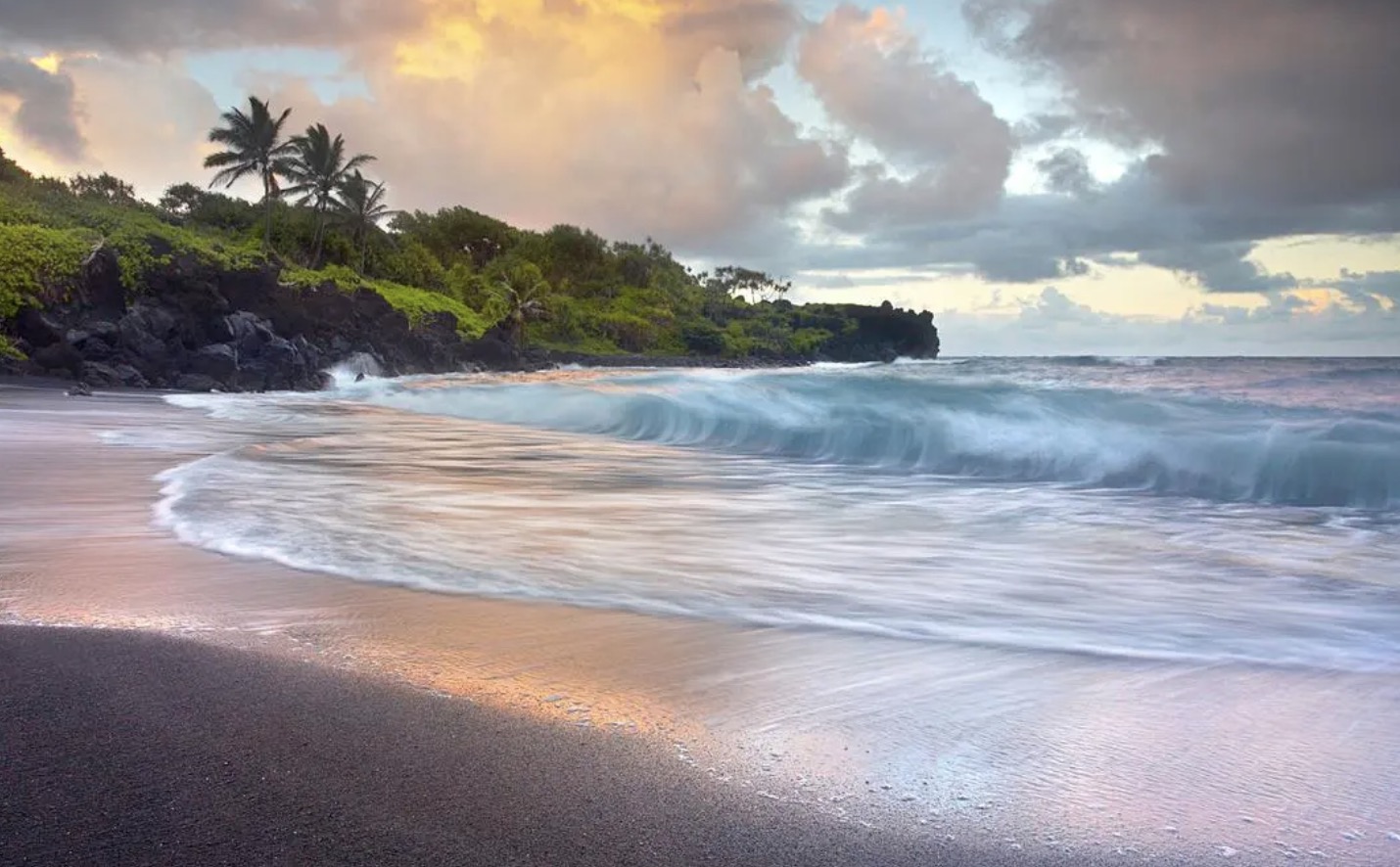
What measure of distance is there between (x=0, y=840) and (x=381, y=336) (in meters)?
40.1

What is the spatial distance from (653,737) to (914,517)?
532 centimetres

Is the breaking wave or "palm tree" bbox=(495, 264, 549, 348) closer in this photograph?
the breaking wave

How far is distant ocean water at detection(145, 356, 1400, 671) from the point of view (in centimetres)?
430

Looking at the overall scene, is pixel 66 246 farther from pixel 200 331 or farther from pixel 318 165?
pixel 318 165

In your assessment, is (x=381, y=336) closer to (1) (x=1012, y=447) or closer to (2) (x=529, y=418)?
(2) (x=529, y=418)

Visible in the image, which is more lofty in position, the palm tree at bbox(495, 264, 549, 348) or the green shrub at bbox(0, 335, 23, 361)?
the palm tree at bbox(495, 264, 549, 348)

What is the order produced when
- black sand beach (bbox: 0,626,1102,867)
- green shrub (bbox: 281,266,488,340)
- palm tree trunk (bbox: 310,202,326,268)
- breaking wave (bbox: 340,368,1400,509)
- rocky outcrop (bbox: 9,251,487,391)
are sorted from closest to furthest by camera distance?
black sand beach (bbox: 0,626,1102,867) → breaking wave (bbox: 340,368,1400,509) → rocky outcrop (bbox: 9,251,487,391) → green shrub (bbox: 281,266,488,340) → palm tree trunk (bbox: 310,202,326,268)

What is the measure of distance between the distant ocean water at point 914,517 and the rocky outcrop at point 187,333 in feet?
34.0

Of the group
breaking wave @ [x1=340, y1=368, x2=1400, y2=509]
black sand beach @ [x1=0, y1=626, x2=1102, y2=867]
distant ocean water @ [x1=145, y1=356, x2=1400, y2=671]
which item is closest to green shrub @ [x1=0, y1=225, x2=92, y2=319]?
breaking wave @ [x1=340, y1=368, x2=1400, y2=509]

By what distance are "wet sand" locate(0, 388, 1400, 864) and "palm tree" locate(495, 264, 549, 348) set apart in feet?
168

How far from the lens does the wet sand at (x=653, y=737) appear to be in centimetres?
196

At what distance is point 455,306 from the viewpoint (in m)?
53.7

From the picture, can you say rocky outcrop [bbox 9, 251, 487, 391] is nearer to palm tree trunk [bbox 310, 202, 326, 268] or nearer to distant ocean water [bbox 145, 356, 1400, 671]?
distant ocean water [bbox 145, 356, 1400, 671]

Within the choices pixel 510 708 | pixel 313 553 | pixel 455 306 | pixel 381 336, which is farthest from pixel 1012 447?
pixel 455 306
